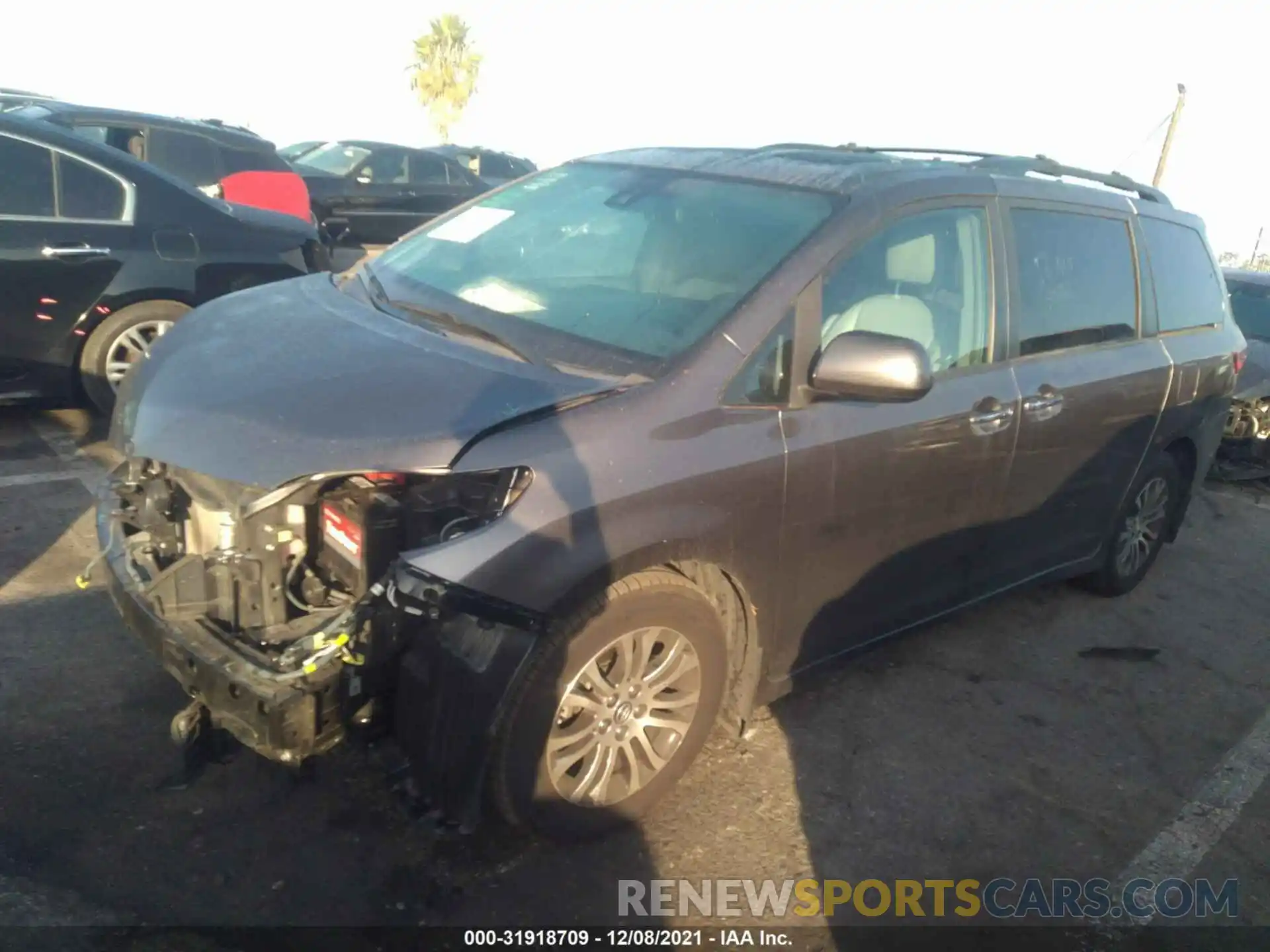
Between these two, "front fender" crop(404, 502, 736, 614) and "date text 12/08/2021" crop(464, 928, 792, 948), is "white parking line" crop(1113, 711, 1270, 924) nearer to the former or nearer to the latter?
"date text 12/08/2021" crop(464, 928, 792, 948)

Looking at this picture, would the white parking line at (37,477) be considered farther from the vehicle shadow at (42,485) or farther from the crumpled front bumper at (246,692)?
the crumpled front bumper at (246,692)

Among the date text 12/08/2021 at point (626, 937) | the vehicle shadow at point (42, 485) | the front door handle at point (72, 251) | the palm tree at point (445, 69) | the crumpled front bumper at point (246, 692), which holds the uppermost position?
the palm tree at point (445, 69)

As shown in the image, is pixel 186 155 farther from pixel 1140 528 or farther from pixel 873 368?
pixel 1140 528

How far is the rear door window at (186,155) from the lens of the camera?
860 centimetres

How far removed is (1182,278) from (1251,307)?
484 cm

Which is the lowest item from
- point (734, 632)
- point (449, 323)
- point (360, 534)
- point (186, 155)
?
point (734, 632)

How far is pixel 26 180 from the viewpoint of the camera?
546 centimetres

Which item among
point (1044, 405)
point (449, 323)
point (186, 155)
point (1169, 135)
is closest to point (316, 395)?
point (449, 323)

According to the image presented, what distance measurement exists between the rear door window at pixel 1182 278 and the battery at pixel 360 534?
3799 mm

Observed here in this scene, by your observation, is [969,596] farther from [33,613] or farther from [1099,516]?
[33,613]

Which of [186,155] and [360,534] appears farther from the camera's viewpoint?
[186,155]

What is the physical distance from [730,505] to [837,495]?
1.55ft

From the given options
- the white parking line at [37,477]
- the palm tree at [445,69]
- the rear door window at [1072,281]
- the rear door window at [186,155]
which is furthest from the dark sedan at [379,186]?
the palm tree at [445,69]

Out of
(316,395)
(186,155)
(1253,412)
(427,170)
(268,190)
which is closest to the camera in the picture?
(316,395)
